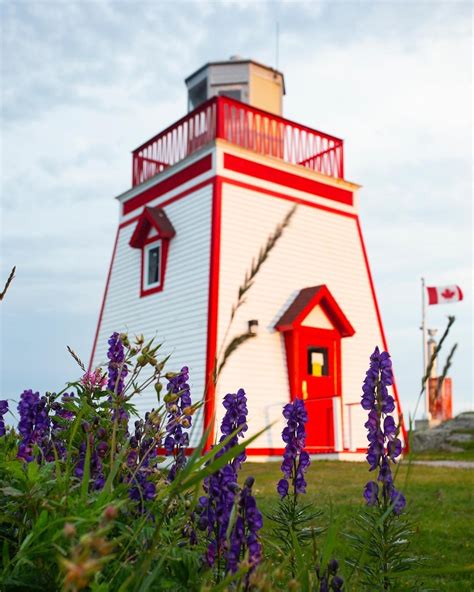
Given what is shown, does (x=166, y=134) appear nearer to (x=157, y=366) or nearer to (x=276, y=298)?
(x=276, y=298)

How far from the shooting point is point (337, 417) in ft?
53.5

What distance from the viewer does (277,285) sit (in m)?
16.3

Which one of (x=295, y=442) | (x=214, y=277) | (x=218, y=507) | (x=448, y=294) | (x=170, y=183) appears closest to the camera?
(x=218, y=507)

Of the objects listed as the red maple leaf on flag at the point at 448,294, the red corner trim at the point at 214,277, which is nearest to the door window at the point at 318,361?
the red corner trim at the point at 214,277

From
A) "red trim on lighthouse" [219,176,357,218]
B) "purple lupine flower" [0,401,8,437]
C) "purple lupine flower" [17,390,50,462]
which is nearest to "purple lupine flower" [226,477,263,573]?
"purple lupine flower" [17,390,50,462]

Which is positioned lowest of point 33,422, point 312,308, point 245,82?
point 33,422

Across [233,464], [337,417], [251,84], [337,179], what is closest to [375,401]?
[233,464]

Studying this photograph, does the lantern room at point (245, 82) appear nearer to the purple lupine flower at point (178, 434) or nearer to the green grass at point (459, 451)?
the green grass at point (459, 451)

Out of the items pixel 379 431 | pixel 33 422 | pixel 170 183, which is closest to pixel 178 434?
pixel 33 422

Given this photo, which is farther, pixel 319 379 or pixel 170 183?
pixel 170 183

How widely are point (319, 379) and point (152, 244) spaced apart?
5.61m

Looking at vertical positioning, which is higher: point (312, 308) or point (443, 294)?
point (443, 294)

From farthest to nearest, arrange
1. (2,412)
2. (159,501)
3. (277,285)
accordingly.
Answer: (277,285) → (2,412) → (159,501)

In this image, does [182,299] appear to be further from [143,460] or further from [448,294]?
[143,460]
